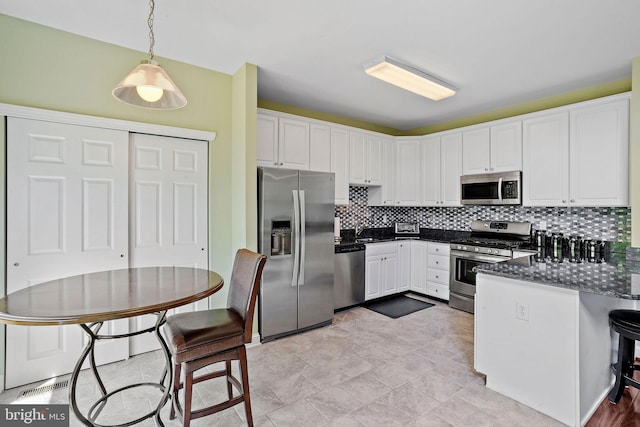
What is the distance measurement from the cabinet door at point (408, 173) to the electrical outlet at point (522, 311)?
2.86 m

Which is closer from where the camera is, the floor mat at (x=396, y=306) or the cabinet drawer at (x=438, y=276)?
the floor mat at (x=396, y=306)

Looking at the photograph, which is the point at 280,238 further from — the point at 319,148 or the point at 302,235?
the point at 319,148

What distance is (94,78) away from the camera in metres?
2.59

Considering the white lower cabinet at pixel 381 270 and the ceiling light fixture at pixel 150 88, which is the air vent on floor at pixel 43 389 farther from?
the white lower cabinet at pixel 381 270

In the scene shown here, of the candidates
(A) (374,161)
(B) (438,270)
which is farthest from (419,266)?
(A) (374,161)

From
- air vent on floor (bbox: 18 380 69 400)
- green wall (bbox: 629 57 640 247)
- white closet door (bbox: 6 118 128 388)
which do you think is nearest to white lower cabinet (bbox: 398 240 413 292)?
green wall (bbox: 629 57 640 247)

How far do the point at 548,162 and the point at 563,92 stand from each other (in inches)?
33.8

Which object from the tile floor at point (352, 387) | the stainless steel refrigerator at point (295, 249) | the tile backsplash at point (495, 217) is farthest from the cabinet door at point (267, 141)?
the tile floor at point (352, 387)

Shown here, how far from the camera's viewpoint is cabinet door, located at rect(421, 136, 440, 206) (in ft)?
15.3

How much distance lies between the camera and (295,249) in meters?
3.32

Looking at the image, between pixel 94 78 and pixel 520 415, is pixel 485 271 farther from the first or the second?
pixel 94 78

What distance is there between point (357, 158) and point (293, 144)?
43.9 inches

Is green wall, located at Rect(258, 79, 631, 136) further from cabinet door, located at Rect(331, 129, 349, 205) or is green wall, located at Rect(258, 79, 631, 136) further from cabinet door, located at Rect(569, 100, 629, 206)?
cabinet door, located at Rect(331, 129, 349, 205)

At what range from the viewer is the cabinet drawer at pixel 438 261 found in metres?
4.33
